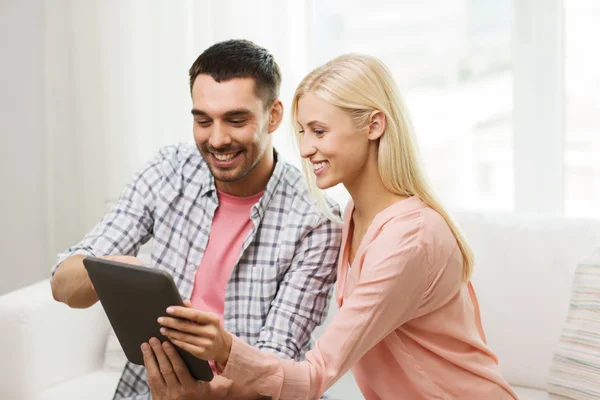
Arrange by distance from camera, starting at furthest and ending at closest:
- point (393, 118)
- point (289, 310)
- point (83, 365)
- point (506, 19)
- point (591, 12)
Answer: point (506, 19) < point (591, 12) < point (83, 365) < point (289, 310) < point (393, 118)

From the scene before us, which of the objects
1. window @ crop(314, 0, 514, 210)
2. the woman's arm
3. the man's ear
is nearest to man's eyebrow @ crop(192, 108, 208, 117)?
the man's ear

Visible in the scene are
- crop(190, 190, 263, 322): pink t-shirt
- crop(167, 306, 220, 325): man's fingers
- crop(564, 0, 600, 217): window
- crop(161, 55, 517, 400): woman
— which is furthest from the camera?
crop(564, 0, 600, 217): window

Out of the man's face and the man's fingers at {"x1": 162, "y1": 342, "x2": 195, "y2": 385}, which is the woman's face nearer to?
the man's face

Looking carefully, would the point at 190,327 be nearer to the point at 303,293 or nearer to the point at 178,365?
the point at 178,365

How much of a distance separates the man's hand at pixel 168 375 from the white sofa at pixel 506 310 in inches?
25.2

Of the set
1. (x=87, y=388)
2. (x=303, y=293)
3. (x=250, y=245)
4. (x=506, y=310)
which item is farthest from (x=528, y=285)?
(x=87, y=388)

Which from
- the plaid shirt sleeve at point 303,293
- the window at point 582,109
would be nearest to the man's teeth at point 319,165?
the plaid shirt sleeve at point 303,293

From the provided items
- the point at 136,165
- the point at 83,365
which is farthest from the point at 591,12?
the point at 83,365

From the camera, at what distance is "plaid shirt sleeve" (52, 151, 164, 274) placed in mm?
1798

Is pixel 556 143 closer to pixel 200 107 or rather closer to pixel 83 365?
pixel 200 107

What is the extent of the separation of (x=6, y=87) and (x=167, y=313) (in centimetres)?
199

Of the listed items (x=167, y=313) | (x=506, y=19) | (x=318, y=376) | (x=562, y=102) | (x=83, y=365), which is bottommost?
(x=83, y=365)

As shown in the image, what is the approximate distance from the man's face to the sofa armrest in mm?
682

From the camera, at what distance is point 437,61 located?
8.95ft
